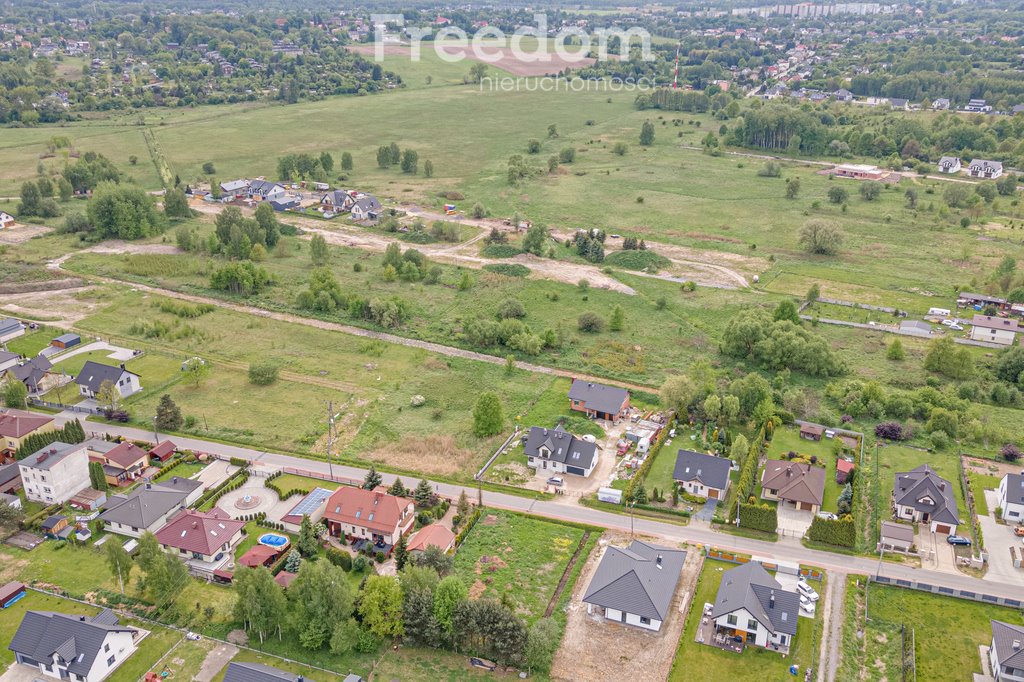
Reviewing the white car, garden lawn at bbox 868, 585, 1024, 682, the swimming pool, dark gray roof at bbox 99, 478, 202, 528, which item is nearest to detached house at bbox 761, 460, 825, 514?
garden lawn at bbox 868, 585, 1024, 682

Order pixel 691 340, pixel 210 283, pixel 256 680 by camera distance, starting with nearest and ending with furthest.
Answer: pixel 256 680 → pixel 691 340 → pixel 210 283

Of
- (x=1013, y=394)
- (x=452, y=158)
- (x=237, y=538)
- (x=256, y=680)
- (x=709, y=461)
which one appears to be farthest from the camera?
(x=452, y=158)

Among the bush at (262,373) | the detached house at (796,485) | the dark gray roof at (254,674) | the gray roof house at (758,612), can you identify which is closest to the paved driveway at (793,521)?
the detached house at (796,485)

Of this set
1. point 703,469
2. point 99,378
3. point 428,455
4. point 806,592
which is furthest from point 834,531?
point 99,378

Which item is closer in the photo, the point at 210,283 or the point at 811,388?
the point at 811,388

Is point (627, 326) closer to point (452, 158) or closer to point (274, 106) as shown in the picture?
point (452, 158)

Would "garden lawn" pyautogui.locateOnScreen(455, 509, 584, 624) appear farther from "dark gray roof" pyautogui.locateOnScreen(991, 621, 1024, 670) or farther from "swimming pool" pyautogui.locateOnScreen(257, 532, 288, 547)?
"dark gray roof" pyautogui.locateOnScreen(991, 621, 1024, 670)

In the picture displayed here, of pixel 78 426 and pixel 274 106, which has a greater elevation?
pixel 274 106

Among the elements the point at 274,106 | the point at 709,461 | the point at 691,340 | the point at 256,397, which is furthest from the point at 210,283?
the point at 274,106
